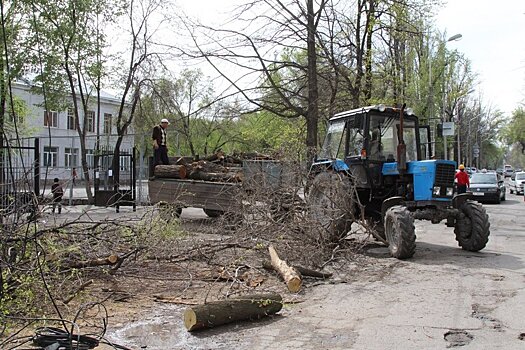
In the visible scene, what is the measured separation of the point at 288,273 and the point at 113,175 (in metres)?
12.1

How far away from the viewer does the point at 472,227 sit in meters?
9.93

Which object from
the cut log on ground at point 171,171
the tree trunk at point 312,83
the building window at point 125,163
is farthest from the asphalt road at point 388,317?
the building window at point 125,163

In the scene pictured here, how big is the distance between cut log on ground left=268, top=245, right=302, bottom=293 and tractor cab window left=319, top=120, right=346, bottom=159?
359 cm

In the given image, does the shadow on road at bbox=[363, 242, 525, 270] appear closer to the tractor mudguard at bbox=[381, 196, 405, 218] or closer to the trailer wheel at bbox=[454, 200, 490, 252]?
the trailer wheel at bbox=[454, 200, 490, 252]

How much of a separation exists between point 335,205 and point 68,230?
15.6 ft

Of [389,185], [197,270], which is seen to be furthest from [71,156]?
[197,270]

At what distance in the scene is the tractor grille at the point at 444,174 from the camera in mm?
9641

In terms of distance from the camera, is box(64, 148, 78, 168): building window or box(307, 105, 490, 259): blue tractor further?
box(64, 148, 78, 168): building window

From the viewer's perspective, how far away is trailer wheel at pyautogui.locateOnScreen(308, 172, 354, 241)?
32.1ft

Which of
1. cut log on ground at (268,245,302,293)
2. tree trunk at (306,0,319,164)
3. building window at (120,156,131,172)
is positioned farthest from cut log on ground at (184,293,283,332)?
building window at (120,156,131,172)

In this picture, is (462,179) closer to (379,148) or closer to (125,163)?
(379,148)

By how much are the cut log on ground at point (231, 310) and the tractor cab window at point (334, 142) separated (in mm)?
5423

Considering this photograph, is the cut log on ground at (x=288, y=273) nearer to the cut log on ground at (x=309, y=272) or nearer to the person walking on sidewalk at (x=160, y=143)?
the cut log on ground at (x=309, y=272)

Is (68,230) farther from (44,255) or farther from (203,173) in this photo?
(203,173)
